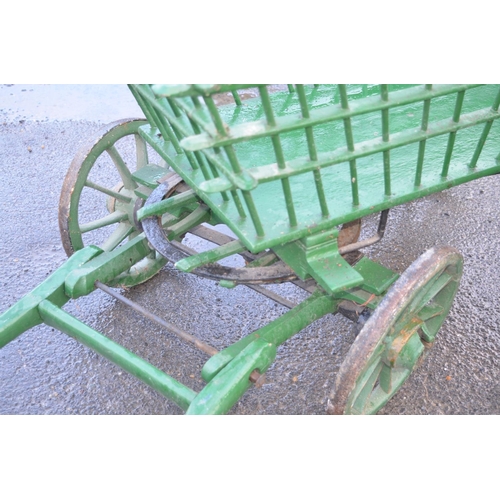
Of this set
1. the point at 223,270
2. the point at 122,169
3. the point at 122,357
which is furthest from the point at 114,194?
the point at 122,357

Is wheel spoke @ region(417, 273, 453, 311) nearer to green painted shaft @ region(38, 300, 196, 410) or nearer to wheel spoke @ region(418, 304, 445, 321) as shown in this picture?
wheel spoke @ region(418, 304, 445, 321)

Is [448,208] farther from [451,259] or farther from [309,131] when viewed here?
[309,131]

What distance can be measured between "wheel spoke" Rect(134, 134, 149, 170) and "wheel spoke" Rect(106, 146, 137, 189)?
Answer: 0.11 metres

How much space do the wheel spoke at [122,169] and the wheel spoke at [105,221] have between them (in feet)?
0.48

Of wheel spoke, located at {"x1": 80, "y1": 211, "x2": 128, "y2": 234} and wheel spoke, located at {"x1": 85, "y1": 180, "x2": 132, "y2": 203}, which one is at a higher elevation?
wheel spoke, located at {"x1": 85, "y1": 180, "x2": 132, "y2": 203}

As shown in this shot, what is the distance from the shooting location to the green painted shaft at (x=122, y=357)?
76.7 inches

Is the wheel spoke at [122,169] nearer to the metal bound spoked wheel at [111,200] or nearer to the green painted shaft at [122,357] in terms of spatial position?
the metal bound spoked wheel at [111,200]

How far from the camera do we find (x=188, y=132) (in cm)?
187

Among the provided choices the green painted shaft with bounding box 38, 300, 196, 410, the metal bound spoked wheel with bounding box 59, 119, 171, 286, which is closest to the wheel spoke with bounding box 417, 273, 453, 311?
the green painted shaft with bounding box 38, 300, 196, 410

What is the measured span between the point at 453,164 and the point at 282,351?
3.74 feet

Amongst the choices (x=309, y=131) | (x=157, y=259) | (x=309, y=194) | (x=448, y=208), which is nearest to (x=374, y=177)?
(x=309, y=194)

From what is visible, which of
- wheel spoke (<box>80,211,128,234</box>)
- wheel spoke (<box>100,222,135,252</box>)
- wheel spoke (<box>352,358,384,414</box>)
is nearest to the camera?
wheel spoke (<box>352,358,384,414</box>)

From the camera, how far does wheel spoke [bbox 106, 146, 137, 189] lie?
Result: 2818 millimetres

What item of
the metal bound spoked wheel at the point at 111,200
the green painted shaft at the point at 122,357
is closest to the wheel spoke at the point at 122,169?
the metal bound spoked wheel at the point at 111,200
